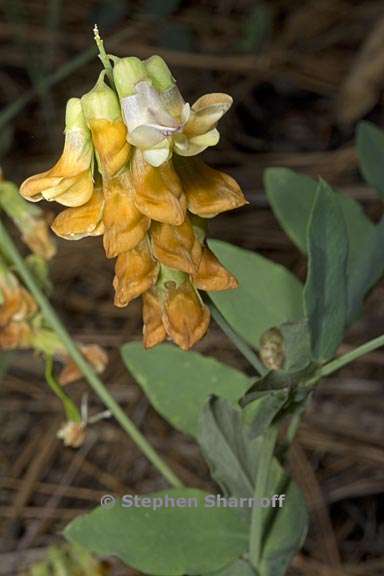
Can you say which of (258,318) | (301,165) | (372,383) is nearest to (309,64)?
(301,165)

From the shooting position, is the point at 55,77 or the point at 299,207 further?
the point at 55,77

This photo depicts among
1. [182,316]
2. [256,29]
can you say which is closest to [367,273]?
[182,316]

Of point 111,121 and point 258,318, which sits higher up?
point 111,121

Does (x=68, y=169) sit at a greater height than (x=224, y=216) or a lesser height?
greater

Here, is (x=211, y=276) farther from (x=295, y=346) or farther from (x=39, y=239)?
(x=39, y=239)

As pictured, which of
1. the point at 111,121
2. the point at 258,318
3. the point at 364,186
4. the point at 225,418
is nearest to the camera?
the point at 111,121

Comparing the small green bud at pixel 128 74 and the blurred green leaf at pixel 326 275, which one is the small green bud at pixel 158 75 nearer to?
the small green bud at pixel 128 74

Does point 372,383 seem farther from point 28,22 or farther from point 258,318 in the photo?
point 28,22
